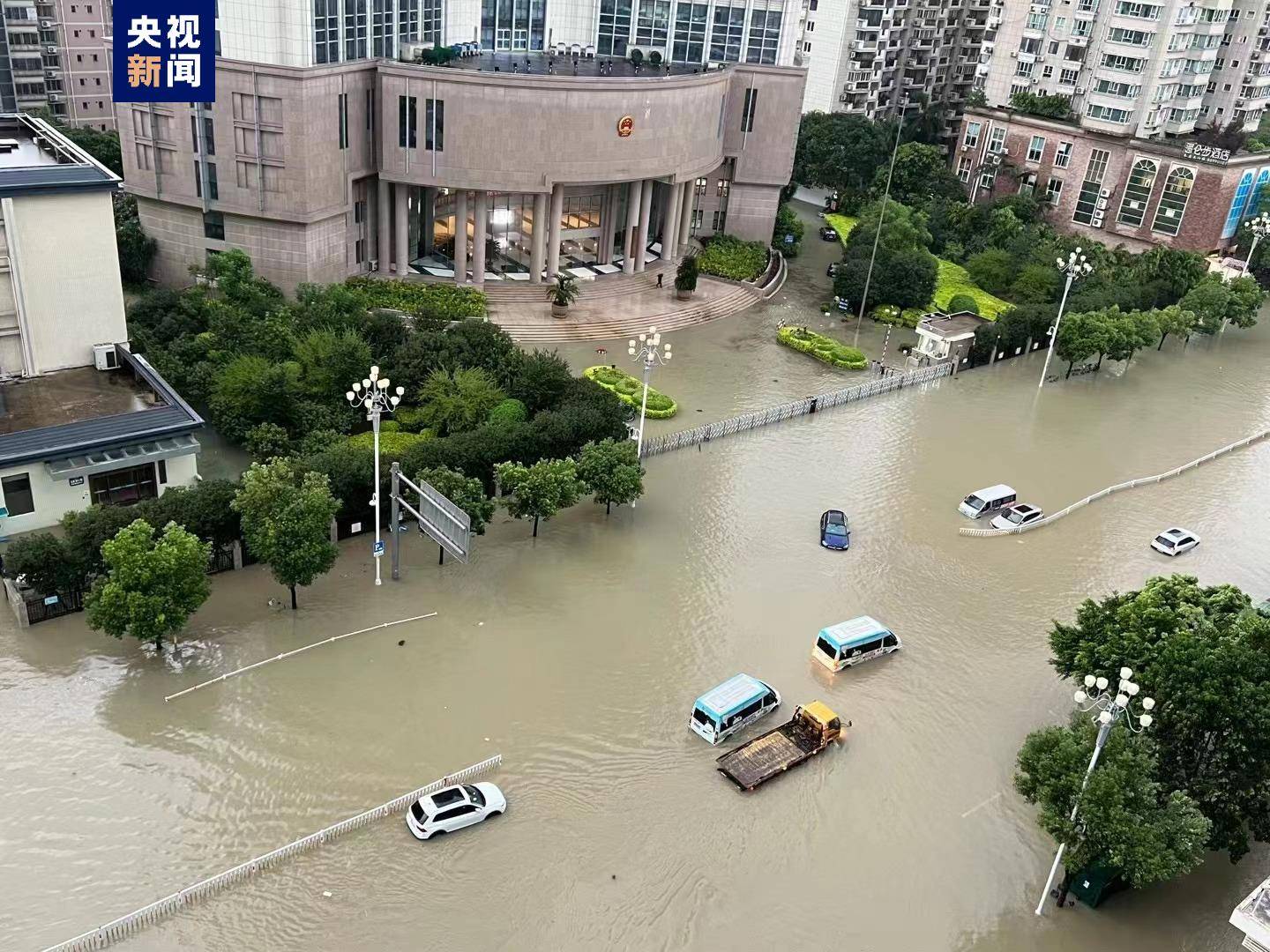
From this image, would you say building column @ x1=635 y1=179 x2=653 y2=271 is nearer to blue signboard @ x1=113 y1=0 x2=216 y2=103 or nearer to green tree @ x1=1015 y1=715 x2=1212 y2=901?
blue signboard @ x1=113 y1=0 x2=216 y2=103

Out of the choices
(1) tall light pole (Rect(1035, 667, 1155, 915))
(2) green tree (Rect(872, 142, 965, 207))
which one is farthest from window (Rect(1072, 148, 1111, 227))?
(1) tall light pole (Rect(1035, 667, 1155, 915))

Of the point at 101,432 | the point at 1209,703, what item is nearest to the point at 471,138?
the point at 101,432

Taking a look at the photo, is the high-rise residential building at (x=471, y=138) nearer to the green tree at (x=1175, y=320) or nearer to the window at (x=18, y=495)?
the window at (x=18, y=495)

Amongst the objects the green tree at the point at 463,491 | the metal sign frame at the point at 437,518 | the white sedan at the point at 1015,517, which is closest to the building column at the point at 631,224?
the white sedan at the point at 1015,517

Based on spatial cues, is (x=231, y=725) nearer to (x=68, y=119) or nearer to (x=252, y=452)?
(x=252, y=452)

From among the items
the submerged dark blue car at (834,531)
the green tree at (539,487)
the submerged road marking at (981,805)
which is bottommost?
the submerged road marking at (981,805)

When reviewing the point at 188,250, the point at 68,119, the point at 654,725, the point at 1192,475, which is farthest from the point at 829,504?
the point at 68,119

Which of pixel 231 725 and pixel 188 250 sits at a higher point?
pixel 188 250

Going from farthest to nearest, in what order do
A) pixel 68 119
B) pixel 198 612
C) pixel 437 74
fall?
pixel 68 119
pixel 437 74
pixel 198 612
